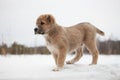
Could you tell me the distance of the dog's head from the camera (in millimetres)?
4090

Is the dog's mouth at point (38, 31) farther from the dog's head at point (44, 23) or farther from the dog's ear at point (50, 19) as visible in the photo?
the dog's ear at point (50, 19)

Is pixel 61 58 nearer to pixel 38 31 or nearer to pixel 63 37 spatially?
pixel 63 37

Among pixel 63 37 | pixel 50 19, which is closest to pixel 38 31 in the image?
pixel 50 19

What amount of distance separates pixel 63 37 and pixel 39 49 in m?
1.44

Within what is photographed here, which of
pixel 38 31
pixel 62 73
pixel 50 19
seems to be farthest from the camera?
pixel 50 19

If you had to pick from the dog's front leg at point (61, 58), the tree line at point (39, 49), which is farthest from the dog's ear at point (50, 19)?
the tree line at point (39, 49)

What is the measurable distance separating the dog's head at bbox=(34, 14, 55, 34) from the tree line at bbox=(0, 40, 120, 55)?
1174 millimetres

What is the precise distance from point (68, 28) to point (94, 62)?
25.1 inches

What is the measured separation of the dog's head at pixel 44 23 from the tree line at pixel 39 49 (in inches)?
46.2

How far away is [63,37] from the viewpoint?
4273 millimetres

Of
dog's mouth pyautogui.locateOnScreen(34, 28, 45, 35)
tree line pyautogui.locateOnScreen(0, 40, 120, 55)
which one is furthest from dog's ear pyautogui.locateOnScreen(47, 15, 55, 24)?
tree line pyautogui.locateOnScreen(0, 40, 120, 55)

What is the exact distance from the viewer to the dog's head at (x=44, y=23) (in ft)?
13.4

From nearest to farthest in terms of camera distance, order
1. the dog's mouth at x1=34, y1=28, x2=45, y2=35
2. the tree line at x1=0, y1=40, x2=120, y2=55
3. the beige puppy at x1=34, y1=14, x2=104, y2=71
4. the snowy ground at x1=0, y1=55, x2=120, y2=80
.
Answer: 1. the snowy ground at x1=0, y1=55, x2=120, y2=80
2. the dog's mouth at x1=34, y1=28, x2=45, y2=35
3. the beige puppy at x1=34, y1=14, x2=104, y2=71
4. the tree line at x1=0, y1=40, x2=120, y2=55

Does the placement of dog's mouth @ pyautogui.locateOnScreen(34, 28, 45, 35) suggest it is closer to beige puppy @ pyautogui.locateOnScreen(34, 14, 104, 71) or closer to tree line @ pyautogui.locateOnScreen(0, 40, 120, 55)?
beige puppy @ pyautogui.locateOnScreen(34, 14, 104, 71)
